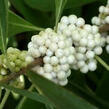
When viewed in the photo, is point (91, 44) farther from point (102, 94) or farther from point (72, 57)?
point (102, 94)

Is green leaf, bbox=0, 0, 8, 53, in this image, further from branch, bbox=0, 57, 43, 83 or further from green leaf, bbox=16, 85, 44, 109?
green leaf, bbox=16, 85, 44, 109

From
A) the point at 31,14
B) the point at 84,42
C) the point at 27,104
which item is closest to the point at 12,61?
the point at 84,42

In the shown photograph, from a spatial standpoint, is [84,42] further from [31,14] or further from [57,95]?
[31,14]

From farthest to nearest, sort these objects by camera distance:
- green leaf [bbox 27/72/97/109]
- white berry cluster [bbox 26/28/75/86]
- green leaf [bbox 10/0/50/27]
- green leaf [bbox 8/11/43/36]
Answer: green leaf [bbox 10/0/50/27] < green leaf [bbox 8/11/43/36] < white berry cluster [bbox 26/28/75/86] < green leaf [bbox 27/72/97/109]

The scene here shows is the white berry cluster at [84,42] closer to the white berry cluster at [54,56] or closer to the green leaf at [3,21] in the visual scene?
the white berry cluster at [54,56]

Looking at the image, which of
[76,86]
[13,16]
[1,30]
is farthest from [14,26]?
[76,86]

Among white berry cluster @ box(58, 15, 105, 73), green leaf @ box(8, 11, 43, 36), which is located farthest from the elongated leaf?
white berry cluster @ box(58, 15, 105, 73)
